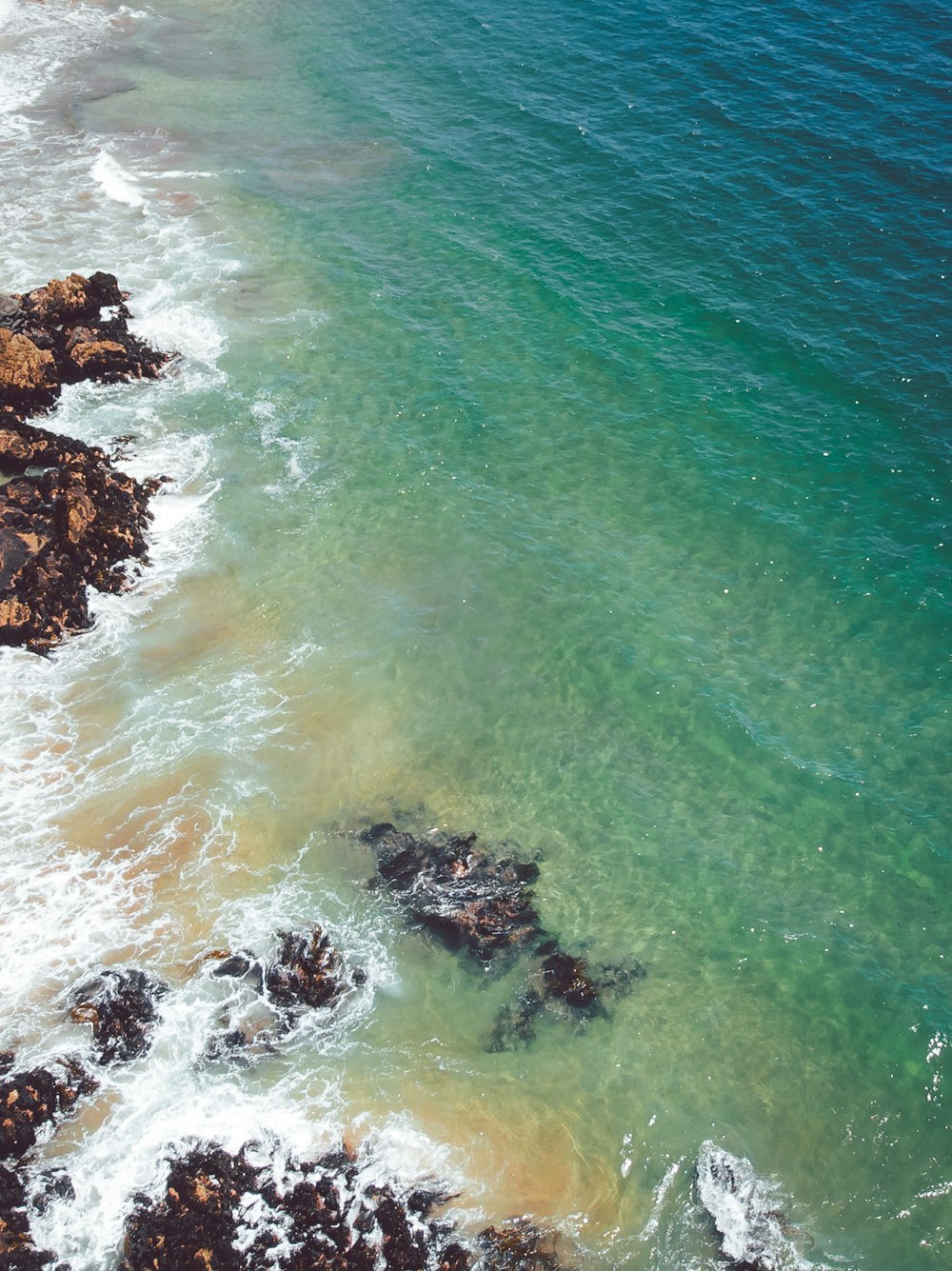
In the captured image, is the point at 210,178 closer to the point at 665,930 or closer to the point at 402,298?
the point at 402,298

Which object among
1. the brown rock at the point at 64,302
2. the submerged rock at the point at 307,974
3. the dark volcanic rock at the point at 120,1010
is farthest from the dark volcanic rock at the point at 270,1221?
the brown rock at the point at 64,302

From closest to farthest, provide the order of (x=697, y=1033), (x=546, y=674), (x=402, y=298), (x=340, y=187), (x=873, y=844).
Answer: (x=697, y=1033) < (x=873, y=844) < (x=546, y=674) < (x=402, y=298) < (x=340, y=187)

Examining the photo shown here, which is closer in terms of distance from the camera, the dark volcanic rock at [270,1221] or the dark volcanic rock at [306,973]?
the dark volcanic rock at [270,1221]

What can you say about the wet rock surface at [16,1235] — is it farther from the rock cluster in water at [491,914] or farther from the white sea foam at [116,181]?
the white sea foam at [116,181]

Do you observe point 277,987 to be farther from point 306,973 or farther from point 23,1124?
point 23,1124

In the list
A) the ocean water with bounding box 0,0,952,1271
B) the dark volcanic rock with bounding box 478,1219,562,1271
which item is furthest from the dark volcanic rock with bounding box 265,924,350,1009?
the dark volcanic rock with bounding box 478,1219,562,1271

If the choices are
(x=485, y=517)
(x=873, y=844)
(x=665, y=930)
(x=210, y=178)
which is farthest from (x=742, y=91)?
(x=665, y=930)

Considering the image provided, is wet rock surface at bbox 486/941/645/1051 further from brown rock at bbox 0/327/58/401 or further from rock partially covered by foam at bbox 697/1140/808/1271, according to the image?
brown rock at bbox 0/327/58/401
